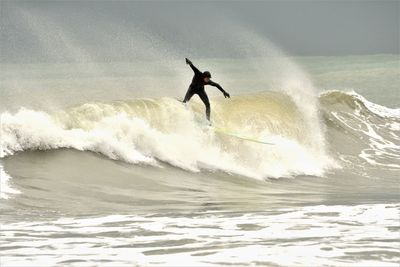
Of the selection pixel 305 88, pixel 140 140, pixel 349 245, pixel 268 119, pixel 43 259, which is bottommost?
pixel 43 259

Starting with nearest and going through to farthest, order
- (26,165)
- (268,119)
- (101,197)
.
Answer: (101,197), (26,165), (268,119)

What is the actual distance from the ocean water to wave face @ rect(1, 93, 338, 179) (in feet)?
0.12

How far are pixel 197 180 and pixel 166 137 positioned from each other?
226cm

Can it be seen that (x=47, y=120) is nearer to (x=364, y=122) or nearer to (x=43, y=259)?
(x=43, y=259)

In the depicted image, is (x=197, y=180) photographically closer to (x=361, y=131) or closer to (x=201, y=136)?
(x=201, y=136)

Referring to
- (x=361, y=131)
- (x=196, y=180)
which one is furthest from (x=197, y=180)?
(x=361, y=131)

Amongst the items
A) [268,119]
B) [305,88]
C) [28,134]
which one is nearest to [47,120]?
[28,134]

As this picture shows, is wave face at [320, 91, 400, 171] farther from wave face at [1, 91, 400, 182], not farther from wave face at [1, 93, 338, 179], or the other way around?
wave face at [1, 93, 338, 179]

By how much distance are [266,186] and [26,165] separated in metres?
5.14

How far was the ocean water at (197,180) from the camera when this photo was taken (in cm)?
912

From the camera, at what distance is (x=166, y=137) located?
18.6 m

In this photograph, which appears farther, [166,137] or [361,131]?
[361,131]

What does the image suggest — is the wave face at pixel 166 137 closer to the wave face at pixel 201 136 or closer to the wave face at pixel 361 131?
the wave face at pixel 201 136

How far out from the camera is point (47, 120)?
55.4ft
